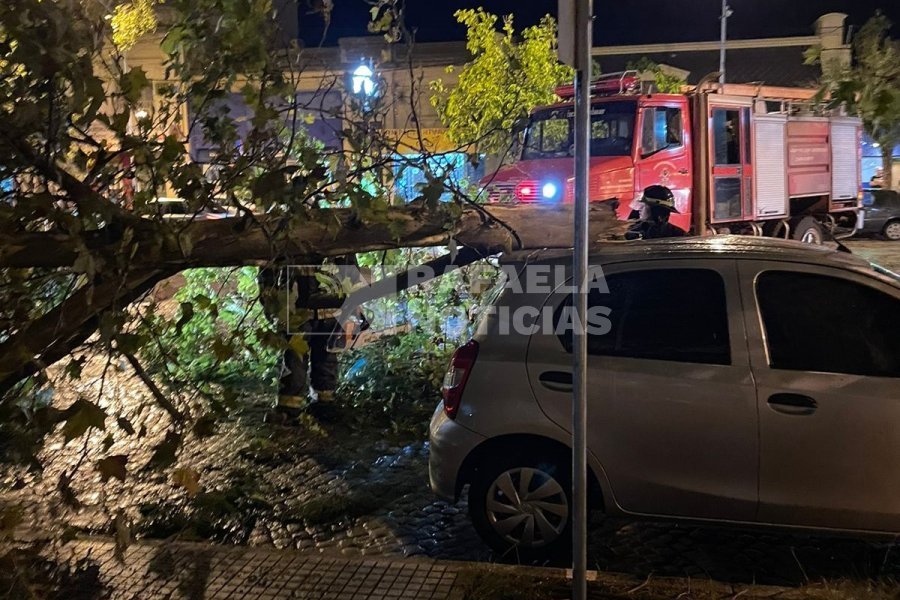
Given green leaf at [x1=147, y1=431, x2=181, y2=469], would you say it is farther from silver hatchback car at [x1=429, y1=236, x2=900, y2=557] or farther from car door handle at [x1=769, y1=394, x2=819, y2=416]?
car door handle at [x1=769, y1=394, x2=819, y2=416]

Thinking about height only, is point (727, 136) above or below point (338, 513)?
above

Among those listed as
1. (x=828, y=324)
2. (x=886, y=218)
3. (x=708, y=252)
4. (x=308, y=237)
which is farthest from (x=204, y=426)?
(x=886, y=218)

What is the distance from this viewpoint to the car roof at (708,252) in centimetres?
421

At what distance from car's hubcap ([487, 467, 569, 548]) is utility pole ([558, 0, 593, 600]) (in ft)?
2.86

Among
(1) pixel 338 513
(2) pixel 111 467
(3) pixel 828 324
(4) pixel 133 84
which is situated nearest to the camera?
(2) pixel 111 467

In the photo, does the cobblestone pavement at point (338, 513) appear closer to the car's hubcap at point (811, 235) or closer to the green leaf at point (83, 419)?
the green leaf at point (83, 419)

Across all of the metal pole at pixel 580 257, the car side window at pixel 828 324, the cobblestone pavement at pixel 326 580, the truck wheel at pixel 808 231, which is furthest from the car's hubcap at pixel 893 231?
the metal pole at pixel 580 257

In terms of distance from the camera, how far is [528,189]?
1057 centimetres

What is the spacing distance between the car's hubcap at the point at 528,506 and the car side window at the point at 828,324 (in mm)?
1321

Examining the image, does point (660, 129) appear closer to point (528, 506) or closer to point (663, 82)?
point (528, 506)

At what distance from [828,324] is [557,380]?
1389 millimetres

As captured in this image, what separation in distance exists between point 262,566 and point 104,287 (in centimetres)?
171

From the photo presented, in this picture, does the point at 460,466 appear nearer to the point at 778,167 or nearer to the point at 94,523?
the point at 94,523

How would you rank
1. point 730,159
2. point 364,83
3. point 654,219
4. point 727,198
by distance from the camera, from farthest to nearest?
point 730,159, point 727,198, point 654,219, point 364,83
